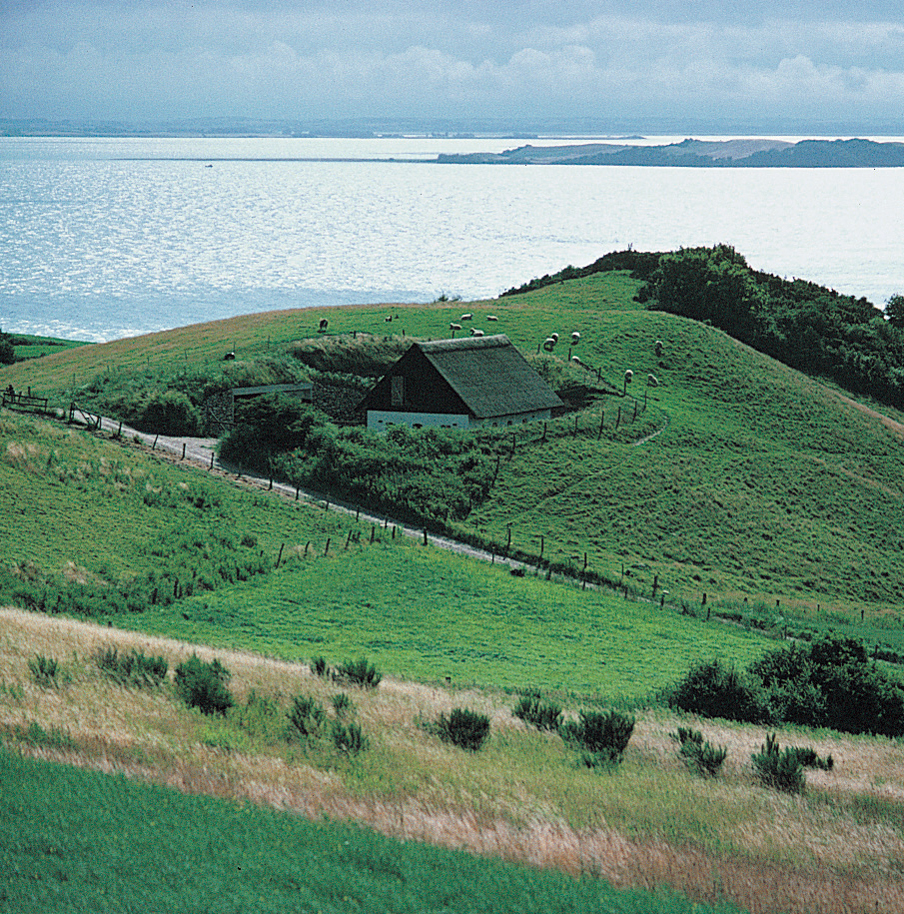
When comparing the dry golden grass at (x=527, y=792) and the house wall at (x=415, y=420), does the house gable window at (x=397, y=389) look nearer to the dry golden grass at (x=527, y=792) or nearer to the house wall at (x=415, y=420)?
the house wall at (x=415, y=420)

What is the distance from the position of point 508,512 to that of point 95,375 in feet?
120

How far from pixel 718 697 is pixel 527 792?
451 inches

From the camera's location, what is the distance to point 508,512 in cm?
5294

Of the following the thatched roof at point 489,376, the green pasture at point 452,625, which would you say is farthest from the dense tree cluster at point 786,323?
the green pasture at point 452,625

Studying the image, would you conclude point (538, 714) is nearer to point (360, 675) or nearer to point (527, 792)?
point (360, 675)

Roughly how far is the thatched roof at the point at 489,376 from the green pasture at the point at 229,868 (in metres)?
50.6

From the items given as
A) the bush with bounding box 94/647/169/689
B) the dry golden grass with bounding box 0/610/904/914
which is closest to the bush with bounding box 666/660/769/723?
the dry golden grass with bounding box 0/610/904/914

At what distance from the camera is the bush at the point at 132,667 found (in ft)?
63.6

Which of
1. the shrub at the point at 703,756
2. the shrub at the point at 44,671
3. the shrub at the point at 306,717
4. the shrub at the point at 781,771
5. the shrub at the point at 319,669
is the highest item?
the shrub at the point at 44,671

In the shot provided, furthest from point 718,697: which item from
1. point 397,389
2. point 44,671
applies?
point 397,389

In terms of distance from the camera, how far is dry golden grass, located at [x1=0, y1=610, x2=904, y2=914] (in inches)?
485

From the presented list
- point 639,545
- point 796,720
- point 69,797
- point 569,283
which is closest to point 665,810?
point 69,797

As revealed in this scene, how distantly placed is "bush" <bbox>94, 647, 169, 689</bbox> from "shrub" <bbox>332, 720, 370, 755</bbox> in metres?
4.31

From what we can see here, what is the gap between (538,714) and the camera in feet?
68.0
